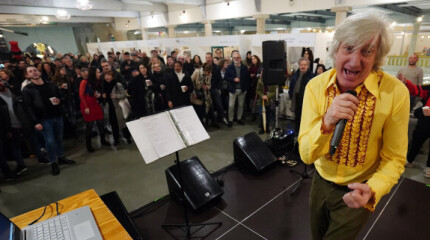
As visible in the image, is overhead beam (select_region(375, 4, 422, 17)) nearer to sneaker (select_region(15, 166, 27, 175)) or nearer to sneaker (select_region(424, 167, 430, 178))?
sneaker (select_region(424, 167, 430, 178))

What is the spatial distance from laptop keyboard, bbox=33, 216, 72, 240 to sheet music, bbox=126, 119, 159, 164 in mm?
641

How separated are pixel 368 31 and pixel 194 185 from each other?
235 centimetres

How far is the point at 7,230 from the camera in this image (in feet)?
3.42

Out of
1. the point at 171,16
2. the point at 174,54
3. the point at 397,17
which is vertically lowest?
the point at 174,54

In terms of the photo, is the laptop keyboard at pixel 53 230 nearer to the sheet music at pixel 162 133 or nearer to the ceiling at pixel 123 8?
the sheet music at pixel 162 133

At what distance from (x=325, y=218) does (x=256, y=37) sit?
19.5ft

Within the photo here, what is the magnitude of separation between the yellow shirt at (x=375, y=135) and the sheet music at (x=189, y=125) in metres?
1.06

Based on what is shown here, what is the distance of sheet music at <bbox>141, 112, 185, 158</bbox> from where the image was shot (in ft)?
5.98

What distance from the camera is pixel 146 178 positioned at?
3584 mm

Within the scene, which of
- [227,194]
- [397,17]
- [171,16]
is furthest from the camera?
[171,16]

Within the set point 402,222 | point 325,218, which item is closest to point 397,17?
point 402,222

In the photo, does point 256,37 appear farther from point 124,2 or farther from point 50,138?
point 124,2

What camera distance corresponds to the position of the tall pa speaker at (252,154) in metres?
3.37

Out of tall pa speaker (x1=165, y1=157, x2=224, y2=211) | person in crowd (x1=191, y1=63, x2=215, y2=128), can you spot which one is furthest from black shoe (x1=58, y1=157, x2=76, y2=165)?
person in crowd (x1=191, y1=63, x2=215, y2=128)
